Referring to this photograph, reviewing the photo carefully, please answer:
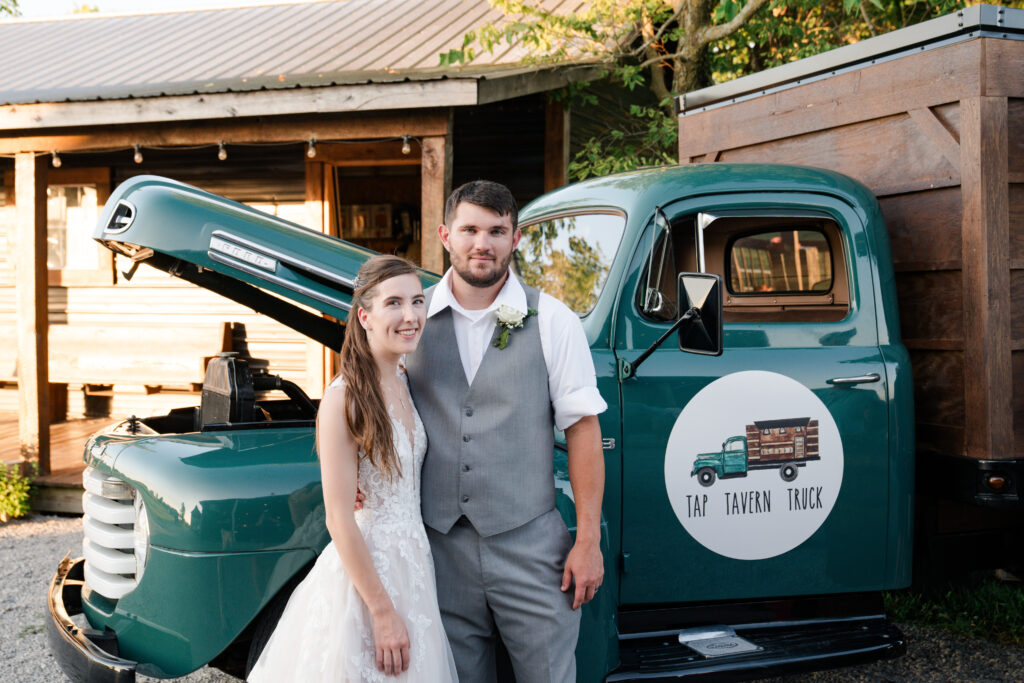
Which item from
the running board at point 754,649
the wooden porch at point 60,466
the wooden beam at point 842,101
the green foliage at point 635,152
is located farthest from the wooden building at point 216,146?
the running board at point 754,649

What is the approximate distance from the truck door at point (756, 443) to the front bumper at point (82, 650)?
158 cm

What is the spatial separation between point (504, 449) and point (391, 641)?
516 millimetres

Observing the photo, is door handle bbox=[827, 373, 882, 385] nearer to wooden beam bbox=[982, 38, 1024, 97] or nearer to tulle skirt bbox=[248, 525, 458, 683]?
wooden beam bbox=[982, 38, 1024, 97]

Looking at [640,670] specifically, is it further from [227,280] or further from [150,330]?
[150,330]

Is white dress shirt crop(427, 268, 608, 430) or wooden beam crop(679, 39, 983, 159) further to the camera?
wooden beam crop(679, 39, 983, 159)

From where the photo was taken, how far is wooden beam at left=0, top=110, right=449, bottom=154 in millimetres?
6250

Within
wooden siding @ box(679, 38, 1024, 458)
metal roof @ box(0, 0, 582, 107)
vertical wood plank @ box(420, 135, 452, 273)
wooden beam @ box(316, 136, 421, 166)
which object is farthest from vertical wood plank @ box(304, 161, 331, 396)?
wooden siding @ box(679, 38, 1024, 458)

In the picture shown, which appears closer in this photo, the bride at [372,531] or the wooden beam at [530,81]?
the bride at [372,531]

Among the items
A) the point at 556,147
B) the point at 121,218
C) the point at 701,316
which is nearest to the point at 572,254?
the point at 701,316

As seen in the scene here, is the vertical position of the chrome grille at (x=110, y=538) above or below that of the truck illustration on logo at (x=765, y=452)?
below

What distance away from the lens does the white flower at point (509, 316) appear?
7.09 ft

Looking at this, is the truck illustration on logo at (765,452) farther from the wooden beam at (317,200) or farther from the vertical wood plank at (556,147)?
the wooden beam at (317,200)

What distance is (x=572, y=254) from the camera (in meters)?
3.33

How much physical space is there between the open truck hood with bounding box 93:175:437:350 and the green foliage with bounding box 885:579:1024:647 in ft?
10.4
